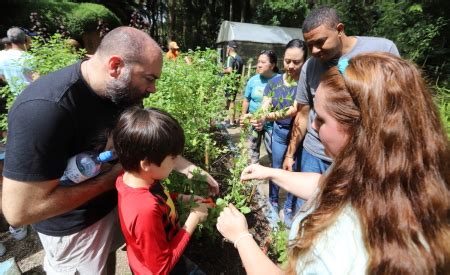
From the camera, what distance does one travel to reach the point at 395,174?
3.15 ft

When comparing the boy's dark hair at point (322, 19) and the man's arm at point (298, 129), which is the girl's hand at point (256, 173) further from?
the boy's dark hair at point (322, 19)

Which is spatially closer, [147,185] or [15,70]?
[147,185]

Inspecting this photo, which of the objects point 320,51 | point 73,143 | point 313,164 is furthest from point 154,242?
point 320,51

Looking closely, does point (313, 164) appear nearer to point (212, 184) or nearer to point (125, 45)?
point (212, 184)

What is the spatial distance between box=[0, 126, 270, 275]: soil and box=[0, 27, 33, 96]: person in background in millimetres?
1863

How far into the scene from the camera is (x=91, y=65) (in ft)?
5.47

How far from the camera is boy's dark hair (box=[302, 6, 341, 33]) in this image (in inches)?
101

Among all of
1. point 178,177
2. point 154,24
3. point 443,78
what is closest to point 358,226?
point 178,177

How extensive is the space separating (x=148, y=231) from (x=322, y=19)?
91.4 inches

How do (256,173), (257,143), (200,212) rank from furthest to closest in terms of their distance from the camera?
1. (257,143)
2. (256,173)
3. (200,212)

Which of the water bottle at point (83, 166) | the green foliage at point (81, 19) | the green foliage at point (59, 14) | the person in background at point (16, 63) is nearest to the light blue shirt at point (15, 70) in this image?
the person in background at point (16, 63)

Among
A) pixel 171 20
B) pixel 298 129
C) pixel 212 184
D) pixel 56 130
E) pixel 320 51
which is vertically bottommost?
pixel 212 184

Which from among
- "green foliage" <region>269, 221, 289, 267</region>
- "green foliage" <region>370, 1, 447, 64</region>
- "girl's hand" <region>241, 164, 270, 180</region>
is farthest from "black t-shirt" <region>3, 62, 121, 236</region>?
"green foliage" <region>370, 1, 447, 64</region>

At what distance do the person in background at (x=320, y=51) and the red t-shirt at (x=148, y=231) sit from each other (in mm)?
1489
